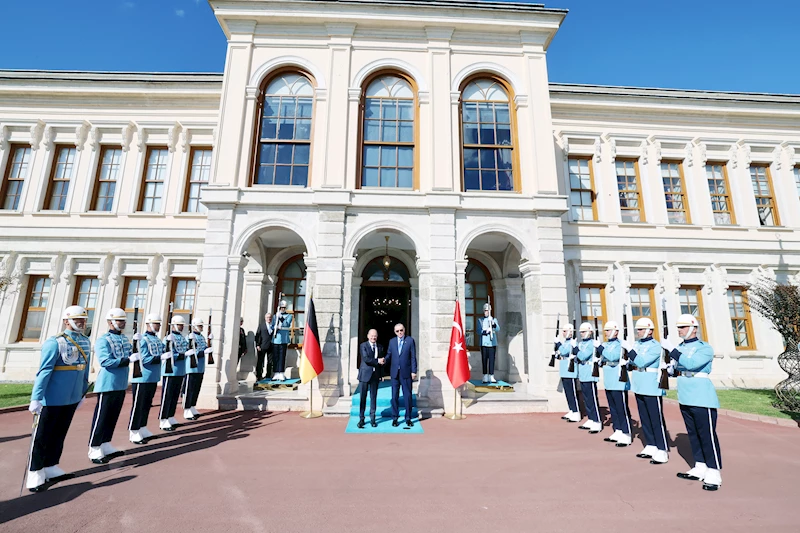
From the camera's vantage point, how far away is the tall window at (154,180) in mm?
13578

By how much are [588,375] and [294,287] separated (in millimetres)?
9000

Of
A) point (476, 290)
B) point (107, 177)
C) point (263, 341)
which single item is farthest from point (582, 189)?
point (107, 177)

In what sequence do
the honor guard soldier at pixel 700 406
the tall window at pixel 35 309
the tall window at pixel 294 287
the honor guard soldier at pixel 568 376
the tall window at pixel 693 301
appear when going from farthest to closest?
the tall window at pixel 693 301, the tall window at pixel 35 309, the tall window at pixel 294 287, the honor guard soldier at pixel 568 376, the honor guard soldier at pixel 700 406

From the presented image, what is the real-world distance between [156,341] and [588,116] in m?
15.4

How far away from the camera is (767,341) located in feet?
42.7

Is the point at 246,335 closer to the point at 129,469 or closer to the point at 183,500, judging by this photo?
the point at 129,469

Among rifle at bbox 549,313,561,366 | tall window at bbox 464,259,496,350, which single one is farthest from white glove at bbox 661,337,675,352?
tall window at bbox 464,259,496,350

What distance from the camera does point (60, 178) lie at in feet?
44.9

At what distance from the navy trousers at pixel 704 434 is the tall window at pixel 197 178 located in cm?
1421

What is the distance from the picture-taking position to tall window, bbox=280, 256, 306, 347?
12484 millimetres

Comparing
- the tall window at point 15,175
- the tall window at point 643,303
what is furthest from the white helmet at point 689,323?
the tall window at point 15,175

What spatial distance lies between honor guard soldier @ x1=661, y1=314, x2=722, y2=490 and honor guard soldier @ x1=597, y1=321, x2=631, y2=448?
4.63ft

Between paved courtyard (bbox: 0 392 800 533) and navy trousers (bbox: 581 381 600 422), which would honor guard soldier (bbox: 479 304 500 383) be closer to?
navy trousers (bbox: 581 381 600 422)

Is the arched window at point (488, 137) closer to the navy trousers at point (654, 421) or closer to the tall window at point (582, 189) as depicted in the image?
the tall window at point (582, 189)
